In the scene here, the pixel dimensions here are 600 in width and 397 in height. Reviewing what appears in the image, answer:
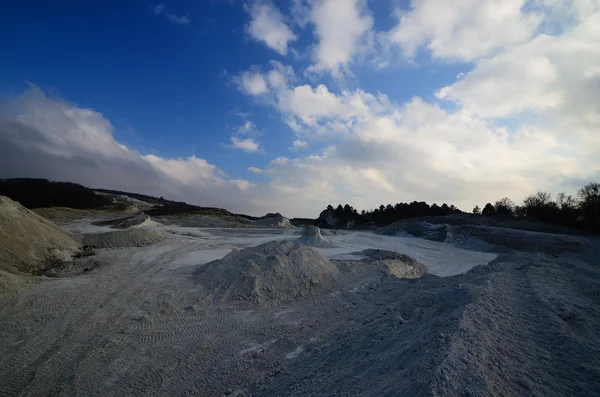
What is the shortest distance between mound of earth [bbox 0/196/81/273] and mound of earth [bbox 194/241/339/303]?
7585mm

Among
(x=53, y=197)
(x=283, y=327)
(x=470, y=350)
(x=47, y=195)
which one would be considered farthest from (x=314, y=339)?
(x=47, y=195)

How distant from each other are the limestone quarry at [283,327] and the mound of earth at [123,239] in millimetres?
3839

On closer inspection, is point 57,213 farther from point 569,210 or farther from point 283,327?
point 569,210

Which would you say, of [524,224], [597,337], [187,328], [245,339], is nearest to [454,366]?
[597,337]

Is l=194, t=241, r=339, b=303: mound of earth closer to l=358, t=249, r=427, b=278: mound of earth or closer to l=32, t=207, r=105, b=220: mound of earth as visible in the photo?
l=358, t=249, r=427, b=278: mound of earth

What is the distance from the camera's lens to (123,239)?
20.0 meters

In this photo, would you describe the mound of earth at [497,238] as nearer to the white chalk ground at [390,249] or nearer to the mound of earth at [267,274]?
the white chalk ground at [390,249]

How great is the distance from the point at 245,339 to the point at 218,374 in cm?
145

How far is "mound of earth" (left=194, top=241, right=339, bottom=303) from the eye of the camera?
1032cm

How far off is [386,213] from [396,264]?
46540 millimetres

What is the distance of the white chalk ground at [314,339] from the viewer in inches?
156

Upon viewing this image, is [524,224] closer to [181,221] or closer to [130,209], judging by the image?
[181,221]

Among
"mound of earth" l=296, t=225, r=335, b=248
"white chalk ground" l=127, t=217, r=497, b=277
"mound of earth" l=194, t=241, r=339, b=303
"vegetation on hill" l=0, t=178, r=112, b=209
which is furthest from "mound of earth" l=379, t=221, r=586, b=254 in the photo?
"vegetation on hill" l=0, t=178, r=112, b=209

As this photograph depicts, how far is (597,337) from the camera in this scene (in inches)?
188
